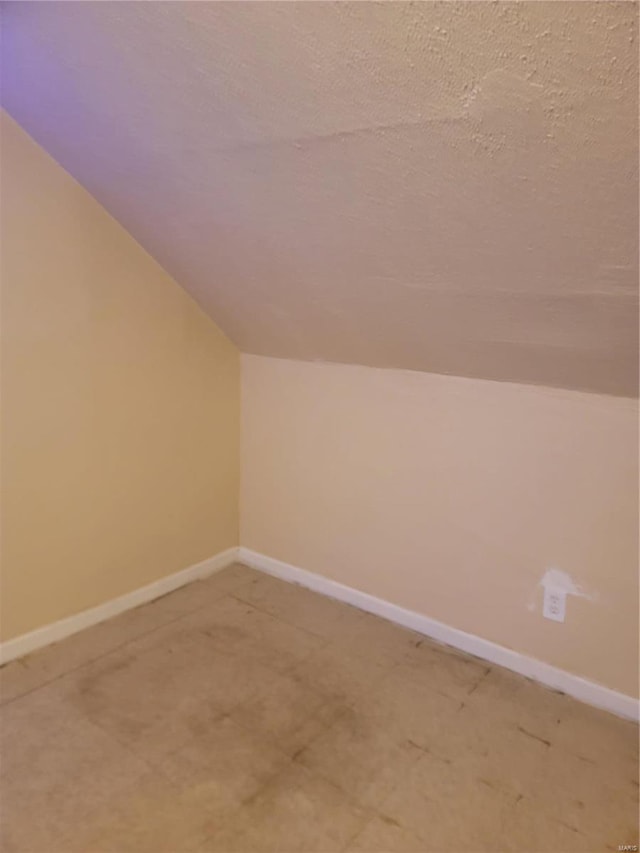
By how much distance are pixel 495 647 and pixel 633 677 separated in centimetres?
44

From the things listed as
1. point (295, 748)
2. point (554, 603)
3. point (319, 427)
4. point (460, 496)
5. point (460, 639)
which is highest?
point (319, 427)

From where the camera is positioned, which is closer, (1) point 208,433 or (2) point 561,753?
(2) point 561,753

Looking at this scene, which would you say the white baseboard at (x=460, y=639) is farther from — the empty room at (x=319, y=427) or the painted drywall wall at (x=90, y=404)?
the painted drywall wall at (x=90, y=404)

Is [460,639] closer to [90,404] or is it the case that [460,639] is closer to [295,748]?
[295,748]

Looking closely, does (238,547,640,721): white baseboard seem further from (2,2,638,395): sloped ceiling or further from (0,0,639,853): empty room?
(2,2,638,395): sloped ceiling

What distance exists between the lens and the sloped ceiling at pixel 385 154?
3.59ft

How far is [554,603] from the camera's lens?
211cm

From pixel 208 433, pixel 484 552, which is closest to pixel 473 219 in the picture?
pixel 484 552

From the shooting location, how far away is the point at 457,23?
3.43 ft

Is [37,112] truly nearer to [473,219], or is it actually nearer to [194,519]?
[473,219]

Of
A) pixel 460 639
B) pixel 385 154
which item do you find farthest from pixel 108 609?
pixel 385 154

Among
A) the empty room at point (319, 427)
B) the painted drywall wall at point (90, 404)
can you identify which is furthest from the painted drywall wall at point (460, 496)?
the painted drywall wall at point (90, 404)

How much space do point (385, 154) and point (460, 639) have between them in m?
1.69

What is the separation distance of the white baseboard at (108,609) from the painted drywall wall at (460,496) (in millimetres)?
232
